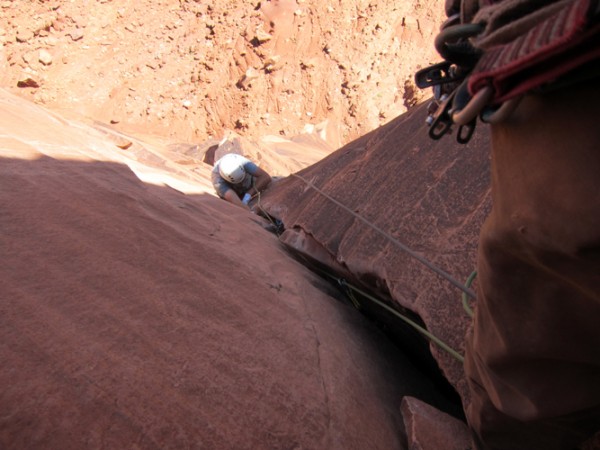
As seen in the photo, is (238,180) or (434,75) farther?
(238,180)

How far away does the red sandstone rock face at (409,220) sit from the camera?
149cm

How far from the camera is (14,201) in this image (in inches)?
65.2

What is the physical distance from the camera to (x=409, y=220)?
73.7 inches

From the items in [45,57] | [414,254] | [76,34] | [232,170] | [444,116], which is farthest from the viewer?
[76,34]

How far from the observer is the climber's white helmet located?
4.72 metres

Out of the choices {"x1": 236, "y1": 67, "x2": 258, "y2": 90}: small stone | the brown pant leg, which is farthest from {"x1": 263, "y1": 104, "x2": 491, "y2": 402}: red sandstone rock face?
{"x1": 236, "y1": 67, "x2": 258, "y2": 90}: small stone

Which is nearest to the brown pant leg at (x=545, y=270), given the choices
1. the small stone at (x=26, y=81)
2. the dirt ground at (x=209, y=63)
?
the dirt ground at (x=209, y=63)

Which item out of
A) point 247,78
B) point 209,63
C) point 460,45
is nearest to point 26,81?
point 209,63

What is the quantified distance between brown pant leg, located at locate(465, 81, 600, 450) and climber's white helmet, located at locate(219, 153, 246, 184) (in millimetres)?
4069

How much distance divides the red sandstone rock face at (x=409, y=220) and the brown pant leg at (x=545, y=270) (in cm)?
51

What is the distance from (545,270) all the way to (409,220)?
1254mm

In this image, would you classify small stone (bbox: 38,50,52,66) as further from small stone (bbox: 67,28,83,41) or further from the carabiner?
the carabiner

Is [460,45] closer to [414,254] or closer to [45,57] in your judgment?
[414,254]

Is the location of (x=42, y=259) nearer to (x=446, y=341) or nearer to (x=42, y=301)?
(x=42, y=301)
